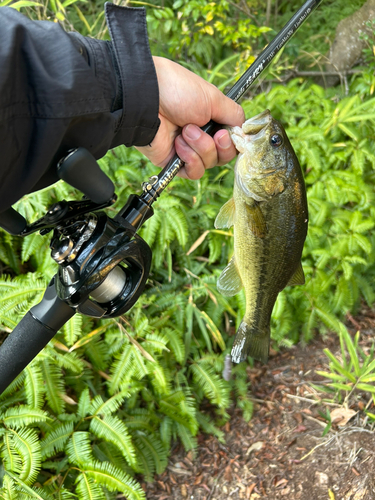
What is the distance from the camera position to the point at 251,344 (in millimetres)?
2115

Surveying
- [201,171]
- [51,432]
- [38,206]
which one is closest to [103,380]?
[51,432]

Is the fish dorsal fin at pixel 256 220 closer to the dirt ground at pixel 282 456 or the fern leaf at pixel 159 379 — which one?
the fern leaf at pixel 159 379

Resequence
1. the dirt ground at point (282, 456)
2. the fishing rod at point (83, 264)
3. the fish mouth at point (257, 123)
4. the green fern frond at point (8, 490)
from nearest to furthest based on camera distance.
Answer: the fishing rod at point (83, 264) < the fish mouth at point (257, 123) < the green fern frond at point (8, 490) < the dirt ground at point (282, 456)

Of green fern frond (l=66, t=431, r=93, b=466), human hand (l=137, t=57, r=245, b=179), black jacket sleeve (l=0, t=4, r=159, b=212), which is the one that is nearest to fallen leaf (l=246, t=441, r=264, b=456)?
green fern frond (l=66, t=431, r=93, b=466)

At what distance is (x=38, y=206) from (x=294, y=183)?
1.78 m

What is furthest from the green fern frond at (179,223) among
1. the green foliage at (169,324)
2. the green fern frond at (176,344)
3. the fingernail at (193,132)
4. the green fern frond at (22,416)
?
the green fern frond at (22,416)

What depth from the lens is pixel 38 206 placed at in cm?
280

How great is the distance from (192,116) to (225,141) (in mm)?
174

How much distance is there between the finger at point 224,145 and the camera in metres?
1.81

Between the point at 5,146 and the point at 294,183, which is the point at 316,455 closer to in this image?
the point at 294,183

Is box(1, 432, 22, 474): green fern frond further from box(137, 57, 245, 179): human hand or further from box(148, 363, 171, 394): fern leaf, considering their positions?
box(137, 57, 245, 179): human hand

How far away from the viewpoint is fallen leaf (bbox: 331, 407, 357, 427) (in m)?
2.90

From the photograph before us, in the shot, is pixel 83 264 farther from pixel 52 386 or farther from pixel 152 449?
pixel 152 449

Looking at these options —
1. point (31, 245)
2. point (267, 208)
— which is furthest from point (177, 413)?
point (267, 208)
